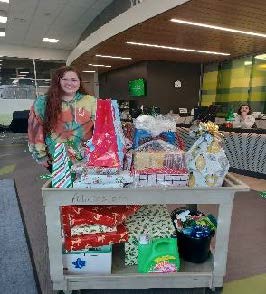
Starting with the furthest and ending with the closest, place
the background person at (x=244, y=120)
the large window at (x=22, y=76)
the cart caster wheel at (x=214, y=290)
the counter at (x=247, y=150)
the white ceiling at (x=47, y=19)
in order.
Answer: the large window at (x=22, y=76), the white ceiling at (x=47, y=19), the background person at (x=244, y=120), the counter at (x=247, y=150), the cart caster wheel at (x=214, y=290)

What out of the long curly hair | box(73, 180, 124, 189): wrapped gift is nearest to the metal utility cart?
box(73, 180, 124, 189): wrapped gift

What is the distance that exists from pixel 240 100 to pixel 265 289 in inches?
336

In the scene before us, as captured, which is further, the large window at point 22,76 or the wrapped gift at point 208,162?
the large window at point 22,76

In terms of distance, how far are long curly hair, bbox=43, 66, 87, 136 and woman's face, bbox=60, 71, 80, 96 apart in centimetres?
3

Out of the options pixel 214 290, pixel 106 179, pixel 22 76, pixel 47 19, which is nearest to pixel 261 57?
pixel 47 19

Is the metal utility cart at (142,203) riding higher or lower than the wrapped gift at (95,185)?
lower

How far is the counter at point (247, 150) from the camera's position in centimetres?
419

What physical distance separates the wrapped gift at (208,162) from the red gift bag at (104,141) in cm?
40

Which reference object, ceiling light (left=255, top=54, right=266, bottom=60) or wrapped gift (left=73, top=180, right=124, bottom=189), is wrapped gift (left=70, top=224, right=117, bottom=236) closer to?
wrapped gift (left=73, top=180, right=124, bottom=189)

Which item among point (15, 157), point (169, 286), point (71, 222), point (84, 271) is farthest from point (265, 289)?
point (15, 157)

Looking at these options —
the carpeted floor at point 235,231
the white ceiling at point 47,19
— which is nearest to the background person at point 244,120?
the carpeted floor at point 235,231

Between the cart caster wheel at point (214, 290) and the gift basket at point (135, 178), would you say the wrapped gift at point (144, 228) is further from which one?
the cart caster wheel at point (214, 290)

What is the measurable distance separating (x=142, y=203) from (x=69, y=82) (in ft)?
3.35

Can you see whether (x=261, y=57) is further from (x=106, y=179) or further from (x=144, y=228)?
(x=106, y=179)
